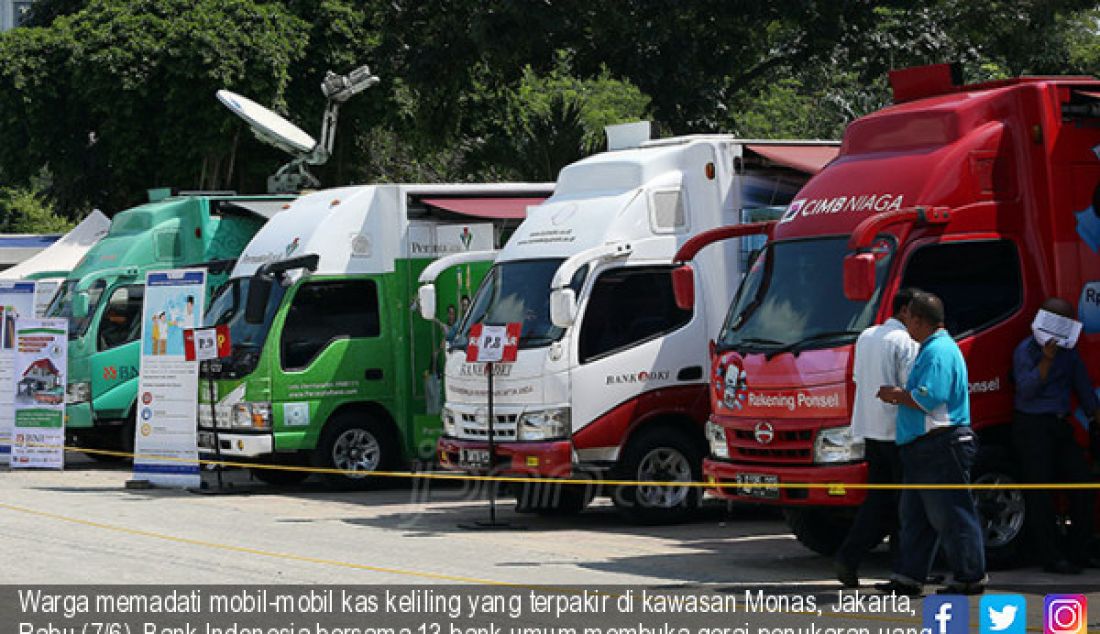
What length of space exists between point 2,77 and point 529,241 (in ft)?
66.7

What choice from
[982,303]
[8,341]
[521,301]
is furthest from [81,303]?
[982,303]

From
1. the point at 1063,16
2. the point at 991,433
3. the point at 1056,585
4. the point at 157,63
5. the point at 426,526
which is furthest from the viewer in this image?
the point at 157,63

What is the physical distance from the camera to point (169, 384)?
64.9 ft

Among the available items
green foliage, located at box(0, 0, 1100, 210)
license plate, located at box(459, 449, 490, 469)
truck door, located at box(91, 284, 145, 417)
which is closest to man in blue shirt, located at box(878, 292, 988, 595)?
license plate, located at box(459, 449, 490, 469)

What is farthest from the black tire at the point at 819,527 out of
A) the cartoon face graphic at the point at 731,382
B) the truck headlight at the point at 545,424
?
the truck headlight at the point at 545,424

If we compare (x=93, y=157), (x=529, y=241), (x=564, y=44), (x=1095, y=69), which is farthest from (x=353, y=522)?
(x=93, y=157)

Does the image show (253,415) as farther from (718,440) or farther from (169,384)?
(718,440)

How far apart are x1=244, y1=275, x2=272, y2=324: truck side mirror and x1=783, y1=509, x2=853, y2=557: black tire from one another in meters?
7.66

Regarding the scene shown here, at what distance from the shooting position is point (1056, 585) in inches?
457

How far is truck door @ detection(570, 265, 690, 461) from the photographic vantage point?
15.6m

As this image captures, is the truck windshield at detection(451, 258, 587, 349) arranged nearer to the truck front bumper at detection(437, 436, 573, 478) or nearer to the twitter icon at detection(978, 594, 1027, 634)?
the truck front bumper at detection(437, 436, 573, 478)

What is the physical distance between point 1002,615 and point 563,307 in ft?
20.5

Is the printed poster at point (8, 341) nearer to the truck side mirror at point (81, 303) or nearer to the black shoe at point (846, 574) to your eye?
the truck side mirror at point (81, 303)

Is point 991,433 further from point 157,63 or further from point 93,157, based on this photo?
point 93,157
